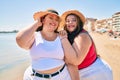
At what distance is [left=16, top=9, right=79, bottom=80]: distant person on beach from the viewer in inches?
106

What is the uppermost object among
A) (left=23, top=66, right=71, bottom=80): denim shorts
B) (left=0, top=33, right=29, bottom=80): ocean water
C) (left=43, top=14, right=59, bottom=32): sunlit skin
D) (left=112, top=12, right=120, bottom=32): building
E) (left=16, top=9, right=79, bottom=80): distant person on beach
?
(left=43, top=14, right=59, bottom=32): sunlit skin

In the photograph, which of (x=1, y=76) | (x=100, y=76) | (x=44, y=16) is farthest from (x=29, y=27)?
(x=1, y=76)

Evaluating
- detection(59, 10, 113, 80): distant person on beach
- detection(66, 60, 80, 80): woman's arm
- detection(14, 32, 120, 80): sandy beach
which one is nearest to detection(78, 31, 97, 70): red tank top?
detection(59, 10, 113, 80): distant person on beach

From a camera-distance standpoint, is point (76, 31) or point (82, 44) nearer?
point (82, 44)

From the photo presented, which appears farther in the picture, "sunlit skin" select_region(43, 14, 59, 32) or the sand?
the sand

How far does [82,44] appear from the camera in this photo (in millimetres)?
2912

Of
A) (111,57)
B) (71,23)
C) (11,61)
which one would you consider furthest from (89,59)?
(11,61)

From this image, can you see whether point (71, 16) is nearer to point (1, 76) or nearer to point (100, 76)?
point (100, 76)

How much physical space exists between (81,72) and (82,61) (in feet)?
0.56

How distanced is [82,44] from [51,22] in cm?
51

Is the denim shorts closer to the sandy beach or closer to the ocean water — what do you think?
the sandy beach

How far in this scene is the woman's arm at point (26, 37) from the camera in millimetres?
2654

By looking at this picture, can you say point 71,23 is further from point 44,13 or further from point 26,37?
point 26,37

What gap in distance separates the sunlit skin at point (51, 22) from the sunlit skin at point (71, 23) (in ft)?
1.06
